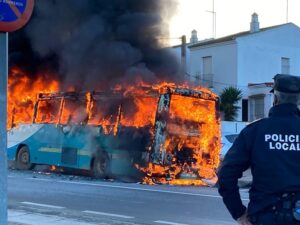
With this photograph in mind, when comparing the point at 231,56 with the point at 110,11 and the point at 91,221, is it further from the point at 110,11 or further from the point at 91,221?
the point at 91,221

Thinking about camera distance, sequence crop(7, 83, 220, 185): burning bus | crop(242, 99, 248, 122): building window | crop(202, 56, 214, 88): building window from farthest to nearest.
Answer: crop(202, 56, 214, 88): building window, crop(242, 99, 248, 122): building window, crop(7, 83, 220, 185): burning bus

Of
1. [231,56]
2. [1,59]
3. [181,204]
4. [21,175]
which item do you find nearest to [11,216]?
[181,204]

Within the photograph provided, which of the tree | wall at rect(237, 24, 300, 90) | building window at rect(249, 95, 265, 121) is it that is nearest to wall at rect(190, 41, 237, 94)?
wall at rect(237, 24, 300, 90)

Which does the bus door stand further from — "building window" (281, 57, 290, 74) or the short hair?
"building window" (281, 57, 290, 74)

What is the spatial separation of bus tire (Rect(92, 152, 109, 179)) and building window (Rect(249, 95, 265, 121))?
793 inches

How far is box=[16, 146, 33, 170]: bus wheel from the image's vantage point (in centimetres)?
1775

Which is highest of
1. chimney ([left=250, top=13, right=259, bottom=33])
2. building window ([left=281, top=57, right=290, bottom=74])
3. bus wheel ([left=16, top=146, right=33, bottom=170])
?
chimney ([left=250, top=13, right=259, bottom=33])

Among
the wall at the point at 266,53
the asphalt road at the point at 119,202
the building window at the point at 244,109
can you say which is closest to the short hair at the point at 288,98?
the asphalt road at the point at 119,202

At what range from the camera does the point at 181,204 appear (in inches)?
407

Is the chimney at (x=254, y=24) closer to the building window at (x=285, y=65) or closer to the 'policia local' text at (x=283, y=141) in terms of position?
the building window at (x=285, y=65)

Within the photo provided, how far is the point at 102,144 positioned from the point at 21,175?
2.87m

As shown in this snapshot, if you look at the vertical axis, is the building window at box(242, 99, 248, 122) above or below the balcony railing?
below

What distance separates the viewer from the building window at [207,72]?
115 feet

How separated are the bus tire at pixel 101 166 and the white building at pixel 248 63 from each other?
19.3 meters
